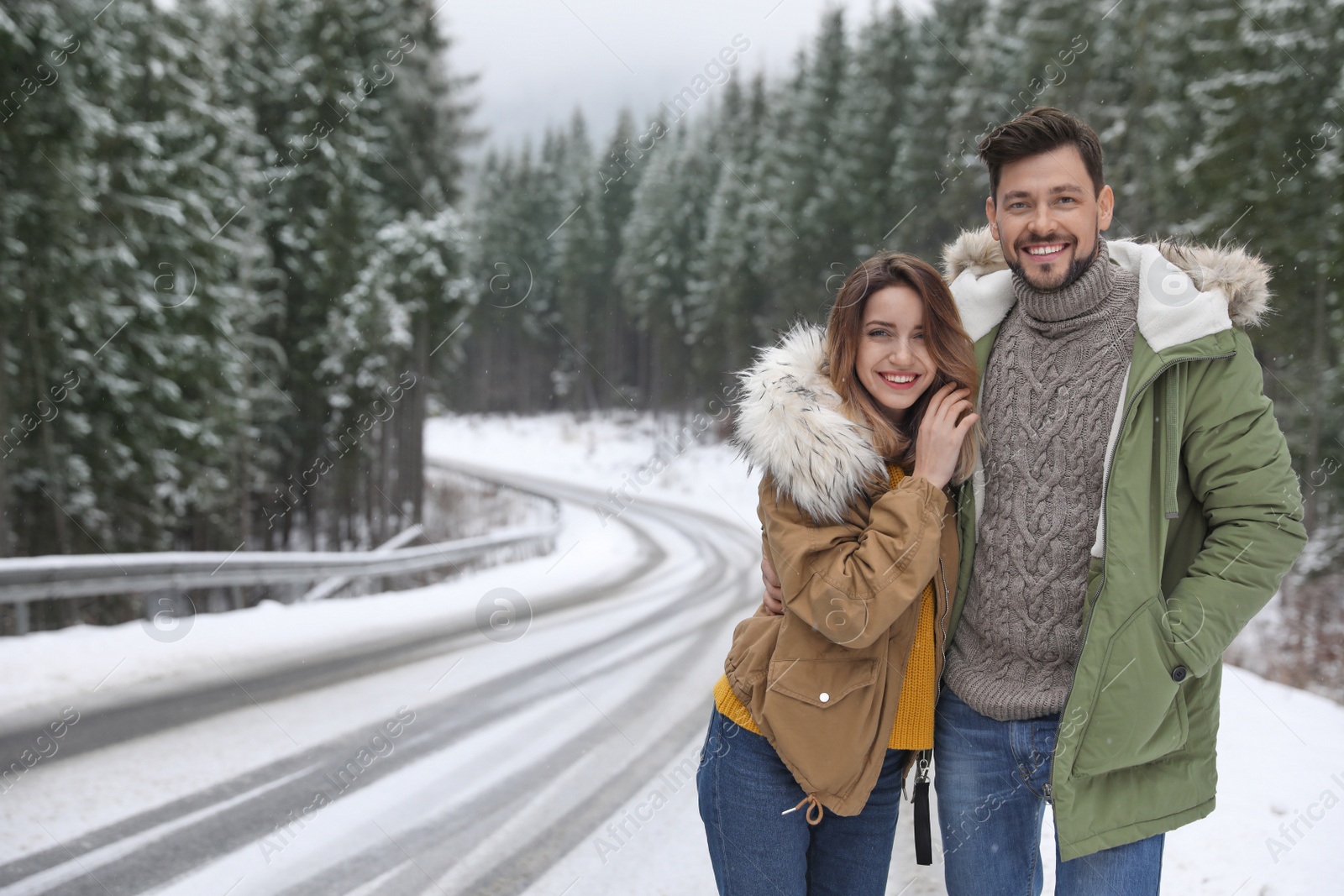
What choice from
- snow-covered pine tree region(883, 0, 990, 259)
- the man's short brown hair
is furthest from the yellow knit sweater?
snow-covered pine tree region(883, 0, 990, 259)

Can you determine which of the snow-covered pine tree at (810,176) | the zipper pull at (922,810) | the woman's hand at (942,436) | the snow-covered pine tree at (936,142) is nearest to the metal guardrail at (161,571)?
the zipper pull at (922,810)

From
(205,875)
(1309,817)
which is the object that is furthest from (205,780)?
(1309,817)

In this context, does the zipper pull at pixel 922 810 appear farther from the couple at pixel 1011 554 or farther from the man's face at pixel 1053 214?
the man's face at pixel 1053 214

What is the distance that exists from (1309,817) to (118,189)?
52.7 feet

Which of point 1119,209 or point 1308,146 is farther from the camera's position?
point 1119,209

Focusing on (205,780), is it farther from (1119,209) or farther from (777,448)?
(1119,209)

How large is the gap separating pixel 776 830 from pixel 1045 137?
1.97 m

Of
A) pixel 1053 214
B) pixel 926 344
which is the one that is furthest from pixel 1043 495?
pixel 1053 214

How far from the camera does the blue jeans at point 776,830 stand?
2.31m

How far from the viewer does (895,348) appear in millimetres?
2391

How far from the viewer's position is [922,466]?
2293 mm

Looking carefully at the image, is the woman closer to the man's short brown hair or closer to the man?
the man

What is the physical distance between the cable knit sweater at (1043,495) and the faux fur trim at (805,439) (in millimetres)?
399

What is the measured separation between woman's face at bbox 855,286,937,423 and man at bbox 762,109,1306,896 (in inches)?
10.5
